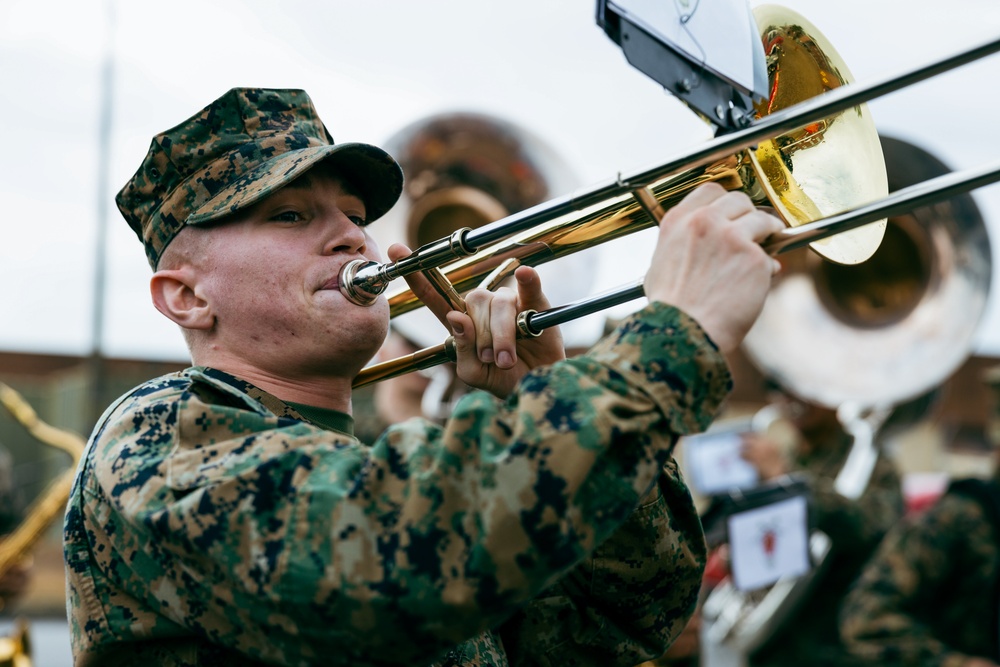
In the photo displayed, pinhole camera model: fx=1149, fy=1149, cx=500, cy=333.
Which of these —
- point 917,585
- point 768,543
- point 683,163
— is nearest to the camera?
point 683,163

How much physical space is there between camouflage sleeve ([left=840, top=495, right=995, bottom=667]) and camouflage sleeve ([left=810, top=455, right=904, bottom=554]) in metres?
1.10

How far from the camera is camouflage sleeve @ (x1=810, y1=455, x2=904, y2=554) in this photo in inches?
239

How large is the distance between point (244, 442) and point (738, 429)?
4.84m

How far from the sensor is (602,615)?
80.0 inches

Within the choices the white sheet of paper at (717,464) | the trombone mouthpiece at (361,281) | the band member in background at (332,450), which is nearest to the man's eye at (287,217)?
the band member in background at (332,450)

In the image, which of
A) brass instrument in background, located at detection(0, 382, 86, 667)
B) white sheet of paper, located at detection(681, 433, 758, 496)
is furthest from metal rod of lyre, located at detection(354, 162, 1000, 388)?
brass instrument in background, located at detection(0, 382, 86, 667)

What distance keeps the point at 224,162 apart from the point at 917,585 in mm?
3823

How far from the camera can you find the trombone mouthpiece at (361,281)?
6.10 ft

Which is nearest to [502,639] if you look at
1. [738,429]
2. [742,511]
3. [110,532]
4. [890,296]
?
[110,532]

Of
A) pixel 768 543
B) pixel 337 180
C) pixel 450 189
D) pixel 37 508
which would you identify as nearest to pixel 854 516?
pixel 768 543

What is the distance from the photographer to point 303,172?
184 cm

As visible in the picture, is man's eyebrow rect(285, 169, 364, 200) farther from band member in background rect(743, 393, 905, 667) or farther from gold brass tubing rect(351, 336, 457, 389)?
band member in background rect(743, 393, 905, 667)

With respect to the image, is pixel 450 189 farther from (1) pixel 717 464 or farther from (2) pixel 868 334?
(2) pixel 868 334

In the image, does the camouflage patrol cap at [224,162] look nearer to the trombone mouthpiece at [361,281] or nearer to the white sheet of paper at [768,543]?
the trombone mouthpiece at [361,281]
